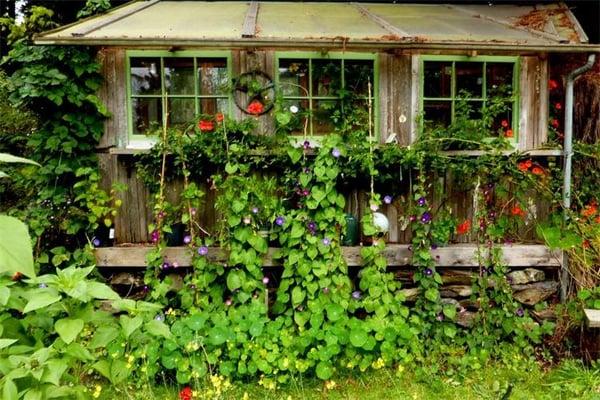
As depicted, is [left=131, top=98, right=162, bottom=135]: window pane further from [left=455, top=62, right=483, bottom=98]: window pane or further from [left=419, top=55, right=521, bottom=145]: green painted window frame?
[left=455, top=62, right=483, bottom=98]: window pane

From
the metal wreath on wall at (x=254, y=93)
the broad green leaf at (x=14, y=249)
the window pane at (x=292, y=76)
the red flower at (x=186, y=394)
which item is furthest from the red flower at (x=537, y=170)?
the broad green leaf at (x=14, y=249)

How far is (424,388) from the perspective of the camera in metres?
3.66

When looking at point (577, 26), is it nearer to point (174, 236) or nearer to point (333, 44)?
point (333, 44)

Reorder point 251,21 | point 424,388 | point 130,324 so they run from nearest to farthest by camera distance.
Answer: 1. point 130,324
2. point 424,388
3. point 251,21

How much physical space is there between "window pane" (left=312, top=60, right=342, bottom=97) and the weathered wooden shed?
0.02 metres

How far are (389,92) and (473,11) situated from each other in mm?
1832

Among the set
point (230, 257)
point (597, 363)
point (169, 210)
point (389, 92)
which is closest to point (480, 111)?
point (389, 92)

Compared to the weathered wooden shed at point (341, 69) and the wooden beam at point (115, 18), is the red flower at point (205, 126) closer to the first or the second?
the weathered wooden shed at point (341, 69)

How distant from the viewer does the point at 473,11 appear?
5.50m

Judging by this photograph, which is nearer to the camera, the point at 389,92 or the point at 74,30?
the point at 74,30

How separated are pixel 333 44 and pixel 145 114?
191 centimetres

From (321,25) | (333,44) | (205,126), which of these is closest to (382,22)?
(321,25)

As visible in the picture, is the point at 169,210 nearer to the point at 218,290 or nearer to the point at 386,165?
the point at 218,290

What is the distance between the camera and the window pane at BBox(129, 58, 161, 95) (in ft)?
14.9
